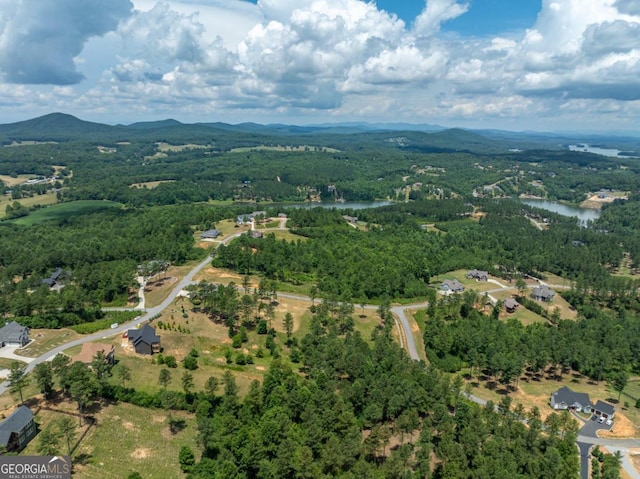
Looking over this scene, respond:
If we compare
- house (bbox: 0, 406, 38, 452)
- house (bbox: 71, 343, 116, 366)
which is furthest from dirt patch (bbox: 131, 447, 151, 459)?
house (bbox: 71, 343, 116, 366)

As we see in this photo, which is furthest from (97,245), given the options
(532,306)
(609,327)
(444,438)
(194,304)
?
(609,327)

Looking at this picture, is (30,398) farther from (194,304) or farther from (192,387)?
→ (194,304)

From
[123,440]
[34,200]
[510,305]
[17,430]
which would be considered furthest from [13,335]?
[34,200]

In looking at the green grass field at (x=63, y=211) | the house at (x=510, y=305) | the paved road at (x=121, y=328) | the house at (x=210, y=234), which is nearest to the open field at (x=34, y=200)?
the green grass field at (x=63, y=211)

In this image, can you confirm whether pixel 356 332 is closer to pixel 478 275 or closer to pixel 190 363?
pixel 190 363

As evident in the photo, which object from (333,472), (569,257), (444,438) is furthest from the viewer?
(569,257)

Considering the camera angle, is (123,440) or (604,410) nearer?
(123,440)

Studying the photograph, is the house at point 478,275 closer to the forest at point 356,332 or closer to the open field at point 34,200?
the forest at point 356,332
